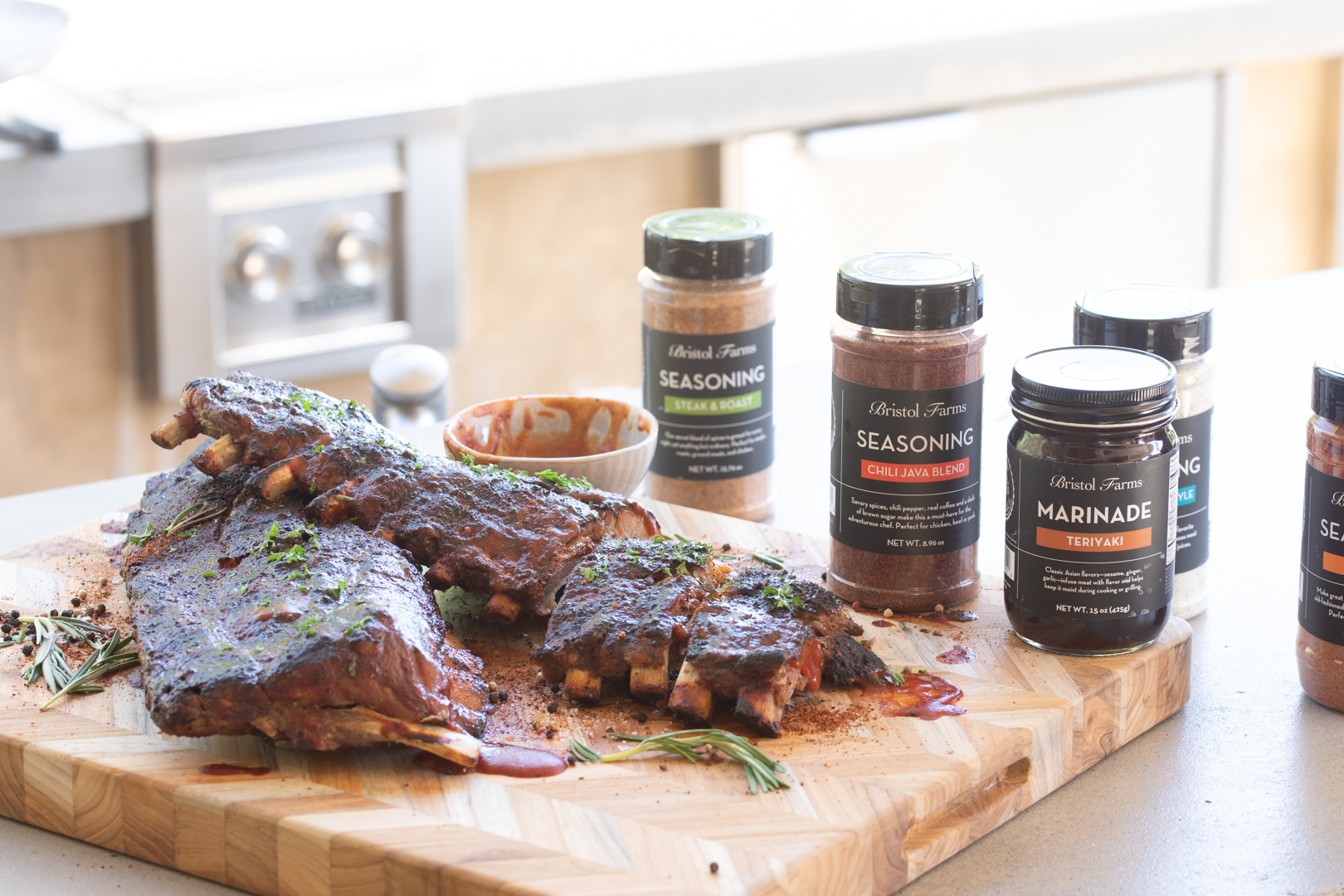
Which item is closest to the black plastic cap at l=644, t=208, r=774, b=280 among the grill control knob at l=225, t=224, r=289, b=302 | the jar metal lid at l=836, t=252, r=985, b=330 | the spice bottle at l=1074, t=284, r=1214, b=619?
the jar metal lid at l=836, t=252, r=985, b=330

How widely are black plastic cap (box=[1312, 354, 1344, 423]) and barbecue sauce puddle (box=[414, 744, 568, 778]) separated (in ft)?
2.20

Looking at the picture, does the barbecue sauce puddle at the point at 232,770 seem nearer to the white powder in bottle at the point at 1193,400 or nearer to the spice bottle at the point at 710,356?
the spice bottle at the point at 710,356

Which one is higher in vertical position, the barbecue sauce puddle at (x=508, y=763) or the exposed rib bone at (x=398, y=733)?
the exposed rib bone at (x=398, y=733)

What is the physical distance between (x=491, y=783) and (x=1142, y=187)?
3139mm

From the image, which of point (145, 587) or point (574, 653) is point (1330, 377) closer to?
point (574, 653)

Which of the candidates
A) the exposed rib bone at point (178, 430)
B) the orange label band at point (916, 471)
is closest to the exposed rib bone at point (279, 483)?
the exposed rib bone at point (178, 430)

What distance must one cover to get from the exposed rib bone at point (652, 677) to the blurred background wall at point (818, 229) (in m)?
1.95

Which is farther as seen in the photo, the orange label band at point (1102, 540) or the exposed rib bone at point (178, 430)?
the exposed rib bone at point (178, 430)

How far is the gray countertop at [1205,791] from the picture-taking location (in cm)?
110

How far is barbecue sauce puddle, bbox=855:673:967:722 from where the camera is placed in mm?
1210

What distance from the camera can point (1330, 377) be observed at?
118cm

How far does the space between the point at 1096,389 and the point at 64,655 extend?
913 millimetres

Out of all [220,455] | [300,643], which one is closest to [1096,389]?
[300,643]

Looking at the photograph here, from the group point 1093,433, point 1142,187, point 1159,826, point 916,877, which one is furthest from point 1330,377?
point 1142,187
